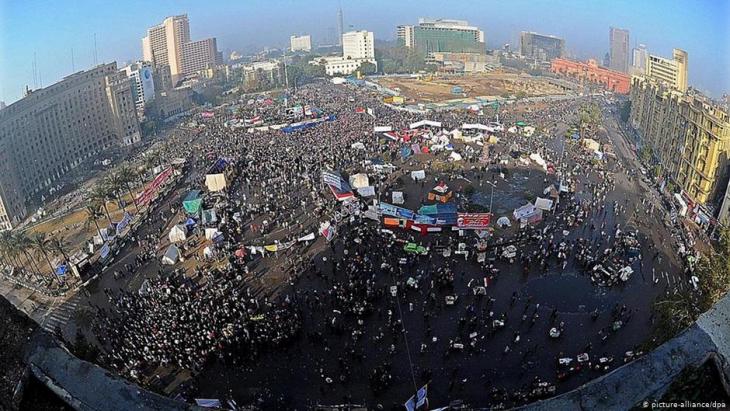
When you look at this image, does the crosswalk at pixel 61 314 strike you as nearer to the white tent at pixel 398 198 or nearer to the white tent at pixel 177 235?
the white tent at pixel 177 235

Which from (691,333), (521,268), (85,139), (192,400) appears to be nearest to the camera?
(691,333)

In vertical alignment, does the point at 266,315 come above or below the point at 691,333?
below

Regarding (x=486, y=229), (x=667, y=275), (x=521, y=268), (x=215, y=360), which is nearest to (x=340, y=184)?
(x=486, y=229)

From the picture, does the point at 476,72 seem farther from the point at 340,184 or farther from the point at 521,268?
the point at 521,268

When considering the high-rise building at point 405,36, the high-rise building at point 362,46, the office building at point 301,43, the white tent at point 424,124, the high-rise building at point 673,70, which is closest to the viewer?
the high-rise building at point 673,70

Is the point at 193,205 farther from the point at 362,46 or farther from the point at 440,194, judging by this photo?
the point at 362,46

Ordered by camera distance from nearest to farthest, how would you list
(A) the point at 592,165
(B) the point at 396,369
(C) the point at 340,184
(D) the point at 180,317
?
(B) the point at 396,369
(D) the point at 180,317
(C) the point at 340,184
(A) the point at 592,165

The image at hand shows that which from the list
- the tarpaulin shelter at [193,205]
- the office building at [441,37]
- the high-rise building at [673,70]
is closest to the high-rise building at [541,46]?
the office building at [441,37]

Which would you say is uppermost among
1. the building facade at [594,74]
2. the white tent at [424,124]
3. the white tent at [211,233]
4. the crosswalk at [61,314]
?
the building facade at [594,74]
